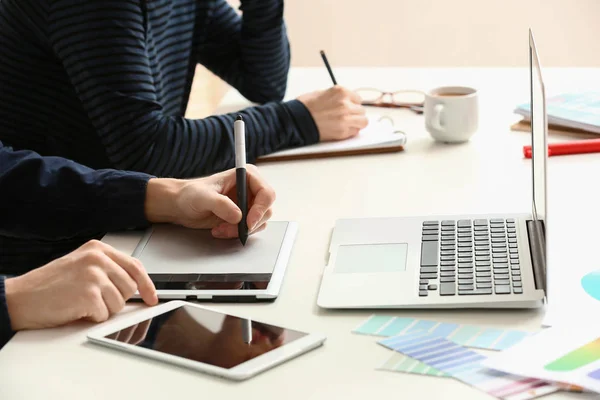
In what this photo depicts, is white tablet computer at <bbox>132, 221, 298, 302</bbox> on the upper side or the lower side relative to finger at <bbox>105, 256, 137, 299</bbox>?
lower

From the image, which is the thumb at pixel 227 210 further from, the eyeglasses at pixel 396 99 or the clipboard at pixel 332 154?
the eyeglasses at pixel 396 99

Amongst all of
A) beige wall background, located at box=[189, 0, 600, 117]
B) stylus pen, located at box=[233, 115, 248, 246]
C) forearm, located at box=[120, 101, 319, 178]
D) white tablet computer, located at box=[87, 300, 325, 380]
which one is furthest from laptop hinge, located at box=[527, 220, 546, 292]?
beige wall background, located at box=[189, 0, 600, 117]

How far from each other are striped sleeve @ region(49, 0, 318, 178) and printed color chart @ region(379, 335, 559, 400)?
0.67 meters

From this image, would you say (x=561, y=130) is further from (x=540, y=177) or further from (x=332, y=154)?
(x=540, y=177)

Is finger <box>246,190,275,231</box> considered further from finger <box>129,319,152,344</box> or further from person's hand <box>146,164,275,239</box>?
finger <box>129,319,152,344</box>

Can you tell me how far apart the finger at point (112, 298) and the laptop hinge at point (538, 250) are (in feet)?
1.37

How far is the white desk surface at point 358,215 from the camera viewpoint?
28.5 inches

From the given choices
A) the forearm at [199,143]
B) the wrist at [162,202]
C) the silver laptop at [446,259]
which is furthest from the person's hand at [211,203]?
the forearm at [199,143]

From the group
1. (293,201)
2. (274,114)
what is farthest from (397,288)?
(274,114)

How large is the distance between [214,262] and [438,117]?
589mm

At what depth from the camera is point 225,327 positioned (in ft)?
2.70

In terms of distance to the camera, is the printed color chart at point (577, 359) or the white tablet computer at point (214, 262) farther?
the white tablet computer at point (214, 262)

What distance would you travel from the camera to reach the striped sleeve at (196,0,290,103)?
175 cm

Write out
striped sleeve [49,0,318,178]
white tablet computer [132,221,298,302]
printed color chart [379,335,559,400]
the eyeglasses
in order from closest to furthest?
1. printed color chart [379,335,559,400]
2. white tablet computer [132,221,298,302]
3. striped sleeve [49,0,318,178]
4. the eyeglasses
